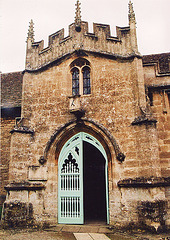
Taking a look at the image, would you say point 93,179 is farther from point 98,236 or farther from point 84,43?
point 84,43

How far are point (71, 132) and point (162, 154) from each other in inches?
146

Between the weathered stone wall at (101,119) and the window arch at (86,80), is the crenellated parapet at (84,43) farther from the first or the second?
the window arch at (86,80)

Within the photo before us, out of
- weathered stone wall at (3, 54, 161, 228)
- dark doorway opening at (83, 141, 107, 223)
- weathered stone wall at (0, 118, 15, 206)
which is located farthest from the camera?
dark doorway opening at (83, 141, 107, 223)

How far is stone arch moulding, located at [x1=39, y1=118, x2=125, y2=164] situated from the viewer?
901cm

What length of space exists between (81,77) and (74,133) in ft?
8.19

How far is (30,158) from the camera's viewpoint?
953 centimetres

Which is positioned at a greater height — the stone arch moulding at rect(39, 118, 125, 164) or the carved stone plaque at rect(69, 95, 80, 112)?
the carved stone plaque at rect(69, 95, 80, 112)

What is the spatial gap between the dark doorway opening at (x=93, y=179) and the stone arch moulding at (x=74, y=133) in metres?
3.95

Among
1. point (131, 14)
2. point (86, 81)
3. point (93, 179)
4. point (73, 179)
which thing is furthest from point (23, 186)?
point (131, 14)

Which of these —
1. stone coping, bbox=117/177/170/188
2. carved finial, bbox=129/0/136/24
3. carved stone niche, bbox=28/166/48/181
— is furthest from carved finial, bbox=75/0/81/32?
stone coping, bbox=117/177/170/188

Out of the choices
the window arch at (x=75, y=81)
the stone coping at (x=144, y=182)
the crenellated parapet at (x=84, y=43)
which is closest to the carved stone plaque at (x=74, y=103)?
the window arch at (x=75, y=81)

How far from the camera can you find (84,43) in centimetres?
1021

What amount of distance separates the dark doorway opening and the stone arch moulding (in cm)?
395

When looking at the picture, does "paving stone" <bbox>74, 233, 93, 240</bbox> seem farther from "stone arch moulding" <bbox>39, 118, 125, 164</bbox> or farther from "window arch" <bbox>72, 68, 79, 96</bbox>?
"window arch" <bbox>72, 68, 79, 96</bbox>
